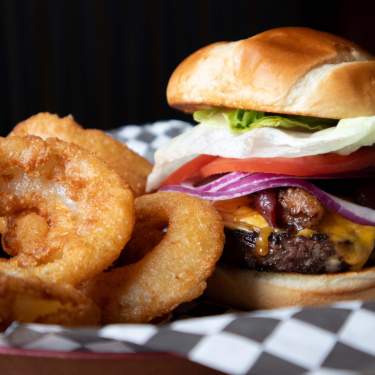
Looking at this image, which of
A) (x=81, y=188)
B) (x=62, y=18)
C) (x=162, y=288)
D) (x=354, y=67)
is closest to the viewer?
(x=162, y=288)

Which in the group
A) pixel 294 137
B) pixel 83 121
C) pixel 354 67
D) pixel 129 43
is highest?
pixel 354 67

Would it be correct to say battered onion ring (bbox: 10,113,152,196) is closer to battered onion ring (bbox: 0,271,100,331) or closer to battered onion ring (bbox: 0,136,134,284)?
battered onion ring (bbox: 0,136,134,284)

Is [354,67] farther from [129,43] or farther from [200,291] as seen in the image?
[129,43]

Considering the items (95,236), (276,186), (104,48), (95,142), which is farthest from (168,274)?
(104,48)

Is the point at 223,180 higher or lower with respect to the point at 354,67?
lower

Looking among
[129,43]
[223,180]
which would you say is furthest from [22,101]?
[223,180]

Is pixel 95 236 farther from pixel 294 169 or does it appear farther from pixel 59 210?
pixel 294 169
